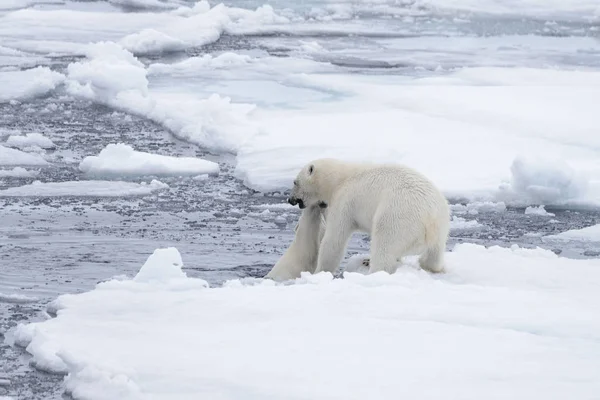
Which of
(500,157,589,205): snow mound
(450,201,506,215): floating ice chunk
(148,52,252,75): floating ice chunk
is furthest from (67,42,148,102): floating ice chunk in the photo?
(500,157,589,205): snow mound

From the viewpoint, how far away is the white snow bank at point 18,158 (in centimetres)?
866

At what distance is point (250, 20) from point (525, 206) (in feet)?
37.9

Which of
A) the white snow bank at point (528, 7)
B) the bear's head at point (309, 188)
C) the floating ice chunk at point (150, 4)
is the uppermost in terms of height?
the white snow bank at point (528, 7)

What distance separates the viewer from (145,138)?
986cm

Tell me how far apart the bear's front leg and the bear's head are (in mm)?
325

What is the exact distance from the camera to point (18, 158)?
872 cm

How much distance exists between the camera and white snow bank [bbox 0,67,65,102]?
11.5 m

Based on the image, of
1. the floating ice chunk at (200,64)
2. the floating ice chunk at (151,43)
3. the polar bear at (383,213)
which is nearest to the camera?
the polar bear at (383,213)

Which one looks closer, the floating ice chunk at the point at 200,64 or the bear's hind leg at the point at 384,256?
the bear's hind leg at the point at 384,256

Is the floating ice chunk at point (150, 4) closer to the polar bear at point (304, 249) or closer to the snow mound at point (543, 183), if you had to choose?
the snow mound at point (543, 183)

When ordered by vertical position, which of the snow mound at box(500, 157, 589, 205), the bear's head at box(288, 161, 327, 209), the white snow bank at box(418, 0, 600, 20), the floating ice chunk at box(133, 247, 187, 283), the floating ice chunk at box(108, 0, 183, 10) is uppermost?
the white snow bank at box(418, 0, 600, 20)

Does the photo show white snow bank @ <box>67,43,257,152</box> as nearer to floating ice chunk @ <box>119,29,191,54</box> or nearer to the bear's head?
floating ice chunk @ <box>119,29,191,54</box>

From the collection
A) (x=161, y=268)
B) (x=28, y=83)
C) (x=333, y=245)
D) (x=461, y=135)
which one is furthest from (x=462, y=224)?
(x=28, y=83)

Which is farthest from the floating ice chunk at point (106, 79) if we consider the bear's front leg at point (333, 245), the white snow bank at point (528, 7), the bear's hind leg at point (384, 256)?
the white snow bank at point (528, 7)
